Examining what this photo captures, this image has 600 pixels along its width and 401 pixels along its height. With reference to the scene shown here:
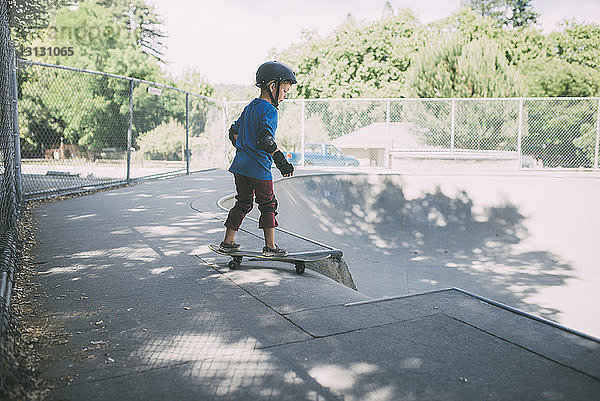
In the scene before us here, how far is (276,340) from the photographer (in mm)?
2795

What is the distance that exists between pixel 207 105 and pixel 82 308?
15.8m

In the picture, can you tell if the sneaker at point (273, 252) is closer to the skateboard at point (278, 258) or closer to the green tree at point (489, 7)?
the skateboard at point (278, 258)

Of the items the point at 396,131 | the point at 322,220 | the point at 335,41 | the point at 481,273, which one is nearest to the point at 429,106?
the point at 396,131

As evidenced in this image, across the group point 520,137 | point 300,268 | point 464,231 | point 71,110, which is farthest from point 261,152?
point 520,137

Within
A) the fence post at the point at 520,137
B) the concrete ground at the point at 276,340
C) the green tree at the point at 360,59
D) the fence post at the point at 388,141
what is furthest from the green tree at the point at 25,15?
the green tree at the point at 360,59

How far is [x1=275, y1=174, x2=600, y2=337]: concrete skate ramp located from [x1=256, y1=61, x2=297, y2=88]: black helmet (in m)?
4.14

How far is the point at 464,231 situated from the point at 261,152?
28.1 feet

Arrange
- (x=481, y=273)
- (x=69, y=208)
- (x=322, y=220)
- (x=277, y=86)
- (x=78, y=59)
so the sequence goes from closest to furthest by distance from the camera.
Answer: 1. (x=277, y=86)
2. (x=69, y=208)
3. (x=481, y=273)
4. (x=322, y=220)
5. (x=78, y=59)

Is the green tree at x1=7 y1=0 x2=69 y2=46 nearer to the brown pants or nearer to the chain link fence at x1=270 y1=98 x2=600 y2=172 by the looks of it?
the brown pants

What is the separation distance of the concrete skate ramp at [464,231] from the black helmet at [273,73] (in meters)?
4.14

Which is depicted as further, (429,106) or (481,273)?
(429,106)

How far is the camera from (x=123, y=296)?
363 centimetres

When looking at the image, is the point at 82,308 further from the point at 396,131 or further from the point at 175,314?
the point at 396,131

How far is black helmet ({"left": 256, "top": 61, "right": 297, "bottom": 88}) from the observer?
4.31m
